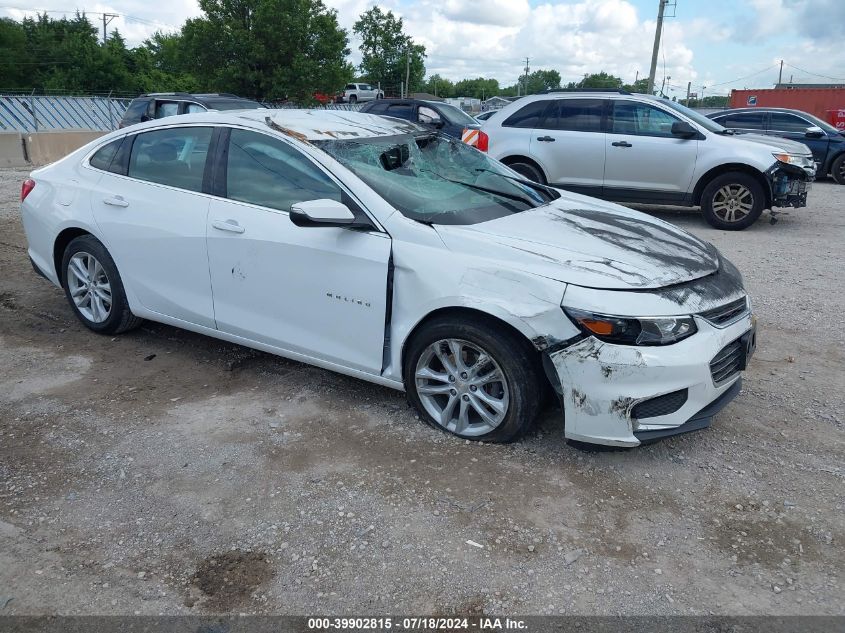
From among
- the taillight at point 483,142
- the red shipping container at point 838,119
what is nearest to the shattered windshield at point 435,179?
the taillight at point 483,142

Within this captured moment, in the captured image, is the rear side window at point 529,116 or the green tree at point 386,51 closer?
the rear side window at point 529,116

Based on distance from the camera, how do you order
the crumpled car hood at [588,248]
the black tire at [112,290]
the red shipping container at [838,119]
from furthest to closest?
1. the red shipping container at [838,119]
2. the black tire at [112,290]
3. the crumpled car hood at [588,248]

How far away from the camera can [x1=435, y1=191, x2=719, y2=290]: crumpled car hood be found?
10.9 feet

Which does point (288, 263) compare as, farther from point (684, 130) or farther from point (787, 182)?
A: point (787, 182)

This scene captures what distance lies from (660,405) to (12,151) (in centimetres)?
1818

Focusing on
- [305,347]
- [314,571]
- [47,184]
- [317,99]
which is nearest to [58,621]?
[314,571]

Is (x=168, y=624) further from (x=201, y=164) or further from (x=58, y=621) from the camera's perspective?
(x=201, y=164)

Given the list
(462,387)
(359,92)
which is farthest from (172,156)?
(359,92)

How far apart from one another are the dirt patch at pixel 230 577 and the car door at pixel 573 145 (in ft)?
27.1

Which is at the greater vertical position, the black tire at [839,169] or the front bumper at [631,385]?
the black tire at [839,169]

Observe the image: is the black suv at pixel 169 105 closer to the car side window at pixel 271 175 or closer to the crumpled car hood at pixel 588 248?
the car side window at pixel 271 175

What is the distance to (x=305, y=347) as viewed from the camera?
13.2ft

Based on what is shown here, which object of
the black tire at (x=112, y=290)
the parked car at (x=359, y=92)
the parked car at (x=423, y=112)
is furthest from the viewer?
the parked car at (x=359, y=92)

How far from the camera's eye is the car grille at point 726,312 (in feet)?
11.2
